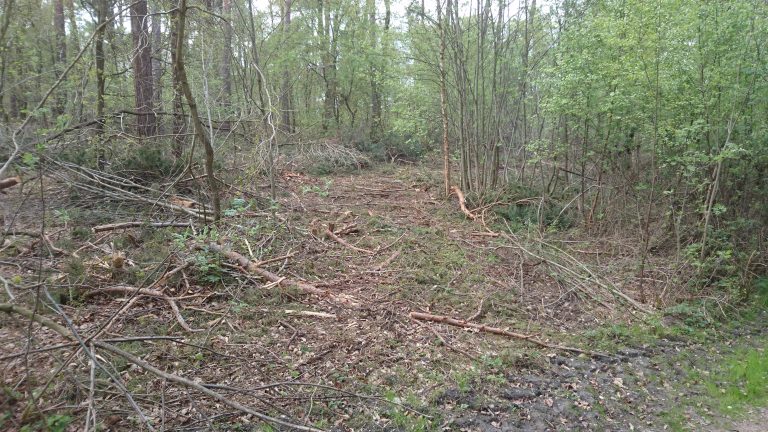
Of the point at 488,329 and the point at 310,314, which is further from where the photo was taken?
the point at 488,329

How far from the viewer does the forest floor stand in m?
3.44

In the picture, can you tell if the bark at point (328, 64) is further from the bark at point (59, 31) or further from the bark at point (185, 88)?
the bark at point (185, 88)

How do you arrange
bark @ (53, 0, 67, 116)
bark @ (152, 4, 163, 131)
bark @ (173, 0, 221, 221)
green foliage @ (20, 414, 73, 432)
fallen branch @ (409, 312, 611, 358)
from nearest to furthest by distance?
green foliage @ (20, 414, 73, 432)
bark @ (173, 0, 221, 221)
fallen branch @ (409, 312, 611, 358)
bark @ (152, 4, 163, 131)
bark @ (53, 0, 67, 116)

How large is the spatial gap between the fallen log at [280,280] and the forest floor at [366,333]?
1.8 inches

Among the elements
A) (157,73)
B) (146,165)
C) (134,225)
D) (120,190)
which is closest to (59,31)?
(157,73)

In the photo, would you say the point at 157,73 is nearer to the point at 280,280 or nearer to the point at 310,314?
the point at 280,280

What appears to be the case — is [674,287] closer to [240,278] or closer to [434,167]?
[240,278]

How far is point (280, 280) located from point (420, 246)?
2.52 m

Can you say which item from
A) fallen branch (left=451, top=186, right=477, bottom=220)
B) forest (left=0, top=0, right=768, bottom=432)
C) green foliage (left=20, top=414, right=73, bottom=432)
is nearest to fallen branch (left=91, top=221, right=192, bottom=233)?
forest (left=0, top=0, right=768, bottom=432)

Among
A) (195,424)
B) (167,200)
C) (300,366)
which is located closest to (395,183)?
(167,200)

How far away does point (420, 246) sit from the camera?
696 centimetres

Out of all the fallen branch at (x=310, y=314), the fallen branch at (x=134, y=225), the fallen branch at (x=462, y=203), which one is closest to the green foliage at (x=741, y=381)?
the fallen branch at (x=310, y=314)

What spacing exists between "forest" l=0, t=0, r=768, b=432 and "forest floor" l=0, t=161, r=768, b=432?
0.09ft

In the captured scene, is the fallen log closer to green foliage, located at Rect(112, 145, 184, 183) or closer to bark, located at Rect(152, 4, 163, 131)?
green foliage, located at Rect(112, 145, 184, 183)
